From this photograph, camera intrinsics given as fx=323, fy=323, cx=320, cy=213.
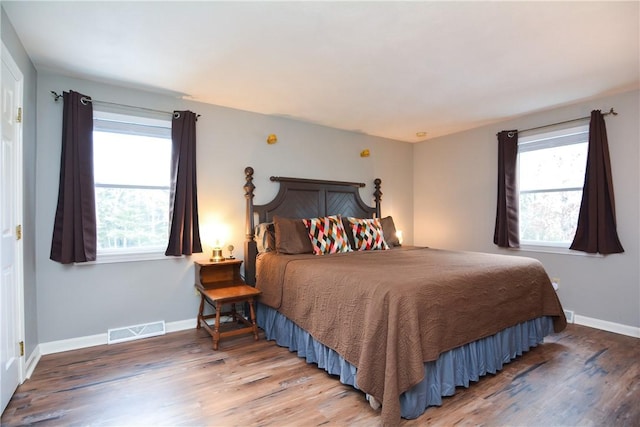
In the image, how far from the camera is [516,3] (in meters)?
1.84

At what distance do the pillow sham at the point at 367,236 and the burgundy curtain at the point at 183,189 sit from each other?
1.68 m

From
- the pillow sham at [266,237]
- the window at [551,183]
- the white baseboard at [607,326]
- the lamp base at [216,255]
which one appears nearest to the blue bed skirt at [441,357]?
the pillow sham at [266,237]

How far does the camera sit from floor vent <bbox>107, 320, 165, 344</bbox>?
2.95 m

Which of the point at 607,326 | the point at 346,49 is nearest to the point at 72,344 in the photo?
the point at 346,49

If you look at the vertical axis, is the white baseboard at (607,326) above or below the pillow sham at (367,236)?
below

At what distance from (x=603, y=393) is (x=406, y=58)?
2.67 metres

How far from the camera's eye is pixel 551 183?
3.71 metres

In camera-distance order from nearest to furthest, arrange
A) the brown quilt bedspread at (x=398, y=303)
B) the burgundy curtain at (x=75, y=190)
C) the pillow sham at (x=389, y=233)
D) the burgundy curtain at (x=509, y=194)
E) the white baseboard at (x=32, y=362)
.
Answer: the brown quilt bedspread at (x=398, y=303)
the white baseboard at (x=32, y=362)
the burgundy curtain at (x=75, y=190)
the burgundy curtain at (x=509, y=194)
the pillow sham at (x=389, y=233)

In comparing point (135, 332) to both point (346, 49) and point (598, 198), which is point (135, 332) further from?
point (598, 198)

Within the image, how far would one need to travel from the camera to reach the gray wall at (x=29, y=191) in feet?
7.63

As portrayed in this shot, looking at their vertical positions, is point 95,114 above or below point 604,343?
above

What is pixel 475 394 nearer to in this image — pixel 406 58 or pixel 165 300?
pixel 406 58

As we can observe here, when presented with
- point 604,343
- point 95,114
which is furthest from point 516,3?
point 95,114

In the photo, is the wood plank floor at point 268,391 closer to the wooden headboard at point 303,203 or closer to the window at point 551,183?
the wooden headboard at point 303,203
